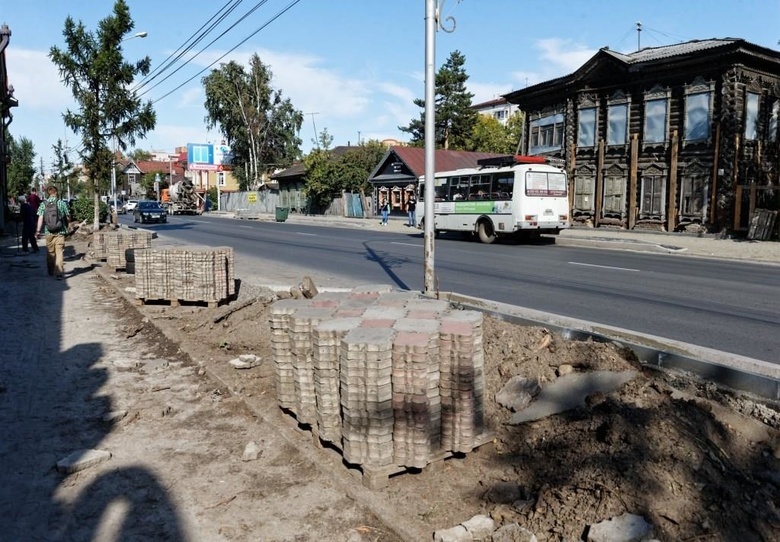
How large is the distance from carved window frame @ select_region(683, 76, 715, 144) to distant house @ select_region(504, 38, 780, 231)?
0.04 metres

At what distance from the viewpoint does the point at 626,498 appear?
328 centimetres

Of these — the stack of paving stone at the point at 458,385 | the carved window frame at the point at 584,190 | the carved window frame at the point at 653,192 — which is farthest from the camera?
the carved window frame at the point at 584,190

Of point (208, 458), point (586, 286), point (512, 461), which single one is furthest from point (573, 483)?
point (586, 286)

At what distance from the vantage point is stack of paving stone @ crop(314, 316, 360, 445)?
4.06 meters

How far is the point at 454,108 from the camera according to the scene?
6203 cm

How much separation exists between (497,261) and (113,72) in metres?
15.3

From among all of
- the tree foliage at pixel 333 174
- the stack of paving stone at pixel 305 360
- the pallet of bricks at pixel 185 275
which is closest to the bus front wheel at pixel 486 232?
the pallet of bricks at pixel 185 275

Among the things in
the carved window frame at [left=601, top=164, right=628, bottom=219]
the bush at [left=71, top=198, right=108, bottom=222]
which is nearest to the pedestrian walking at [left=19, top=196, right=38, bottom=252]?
the bush at [left=71, top=198, right=108, bottom=222]

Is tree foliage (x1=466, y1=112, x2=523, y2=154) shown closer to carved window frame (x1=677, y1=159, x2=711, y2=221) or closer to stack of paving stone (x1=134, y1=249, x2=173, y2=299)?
carved window frame (x1=677, y1=159, x2=711, y2=221)

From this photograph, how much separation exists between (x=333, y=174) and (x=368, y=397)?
149ft

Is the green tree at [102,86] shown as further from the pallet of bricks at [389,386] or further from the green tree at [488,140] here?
the green tree at [488,140]

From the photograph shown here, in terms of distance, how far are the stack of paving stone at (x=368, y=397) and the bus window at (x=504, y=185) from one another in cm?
1812

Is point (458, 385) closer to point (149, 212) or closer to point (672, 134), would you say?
point (672, 134)

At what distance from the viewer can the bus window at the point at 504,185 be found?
21.2 meters
